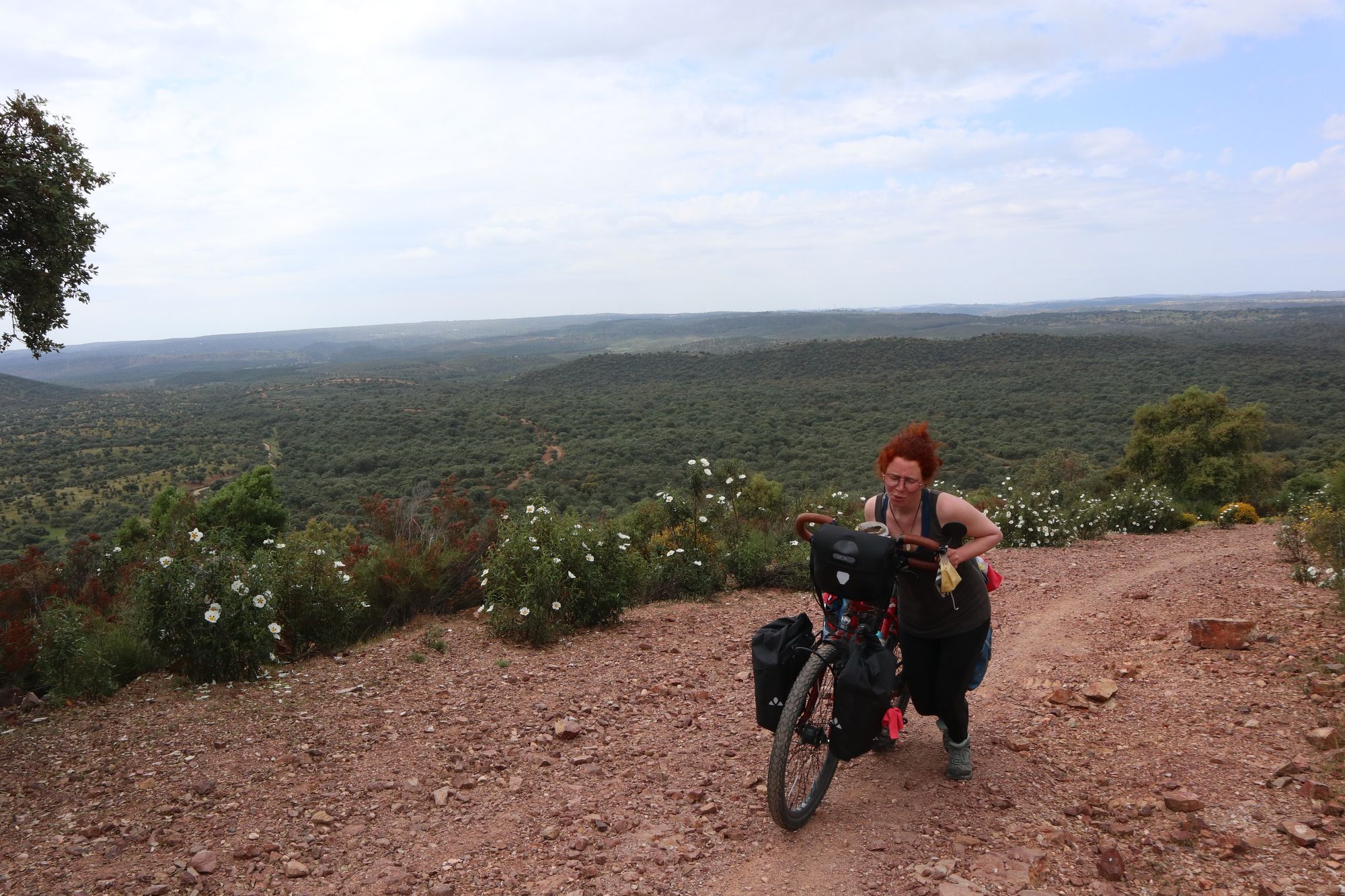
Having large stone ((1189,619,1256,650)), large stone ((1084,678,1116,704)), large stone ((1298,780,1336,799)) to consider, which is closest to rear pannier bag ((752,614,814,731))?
large stone ((1298,780,1336,799))

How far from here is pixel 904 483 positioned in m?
3.05

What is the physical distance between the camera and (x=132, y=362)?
164m

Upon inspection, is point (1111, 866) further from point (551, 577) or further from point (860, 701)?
point (551, 577)

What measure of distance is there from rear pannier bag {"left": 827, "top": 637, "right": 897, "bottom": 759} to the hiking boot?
75 cm

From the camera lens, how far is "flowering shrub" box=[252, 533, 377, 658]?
5.43 metres

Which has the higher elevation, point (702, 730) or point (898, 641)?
point (898, 641)

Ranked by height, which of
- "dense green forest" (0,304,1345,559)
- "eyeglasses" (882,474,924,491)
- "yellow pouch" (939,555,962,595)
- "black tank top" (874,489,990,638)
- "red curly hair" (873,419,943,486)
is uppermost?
"red curly hair" (873,419,943,486)

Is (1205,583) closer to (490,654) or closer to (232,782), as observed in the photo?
(490,654)

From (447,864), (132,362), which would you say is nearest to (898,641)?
(447,864)

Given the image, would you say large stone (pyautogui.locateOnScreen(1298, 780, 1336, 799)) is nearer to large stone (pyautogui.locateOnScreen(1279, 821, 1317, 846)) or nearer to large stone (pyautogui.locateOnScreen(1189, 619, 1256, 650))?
large stone (pyautogui.locateOnScreen(1279, 821, 1317, 846))

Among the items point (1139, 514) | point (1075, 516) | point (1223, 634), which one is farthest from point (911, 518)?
point (1139, 514)

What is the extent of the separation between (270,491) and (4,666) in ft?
50.9

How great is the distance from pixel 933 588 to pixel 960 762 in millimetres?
845

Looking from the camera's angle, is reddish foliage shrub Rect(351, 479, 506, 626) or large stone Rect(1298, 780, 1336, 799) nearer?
large stone Rect(1298, 780, 1336, 799)
